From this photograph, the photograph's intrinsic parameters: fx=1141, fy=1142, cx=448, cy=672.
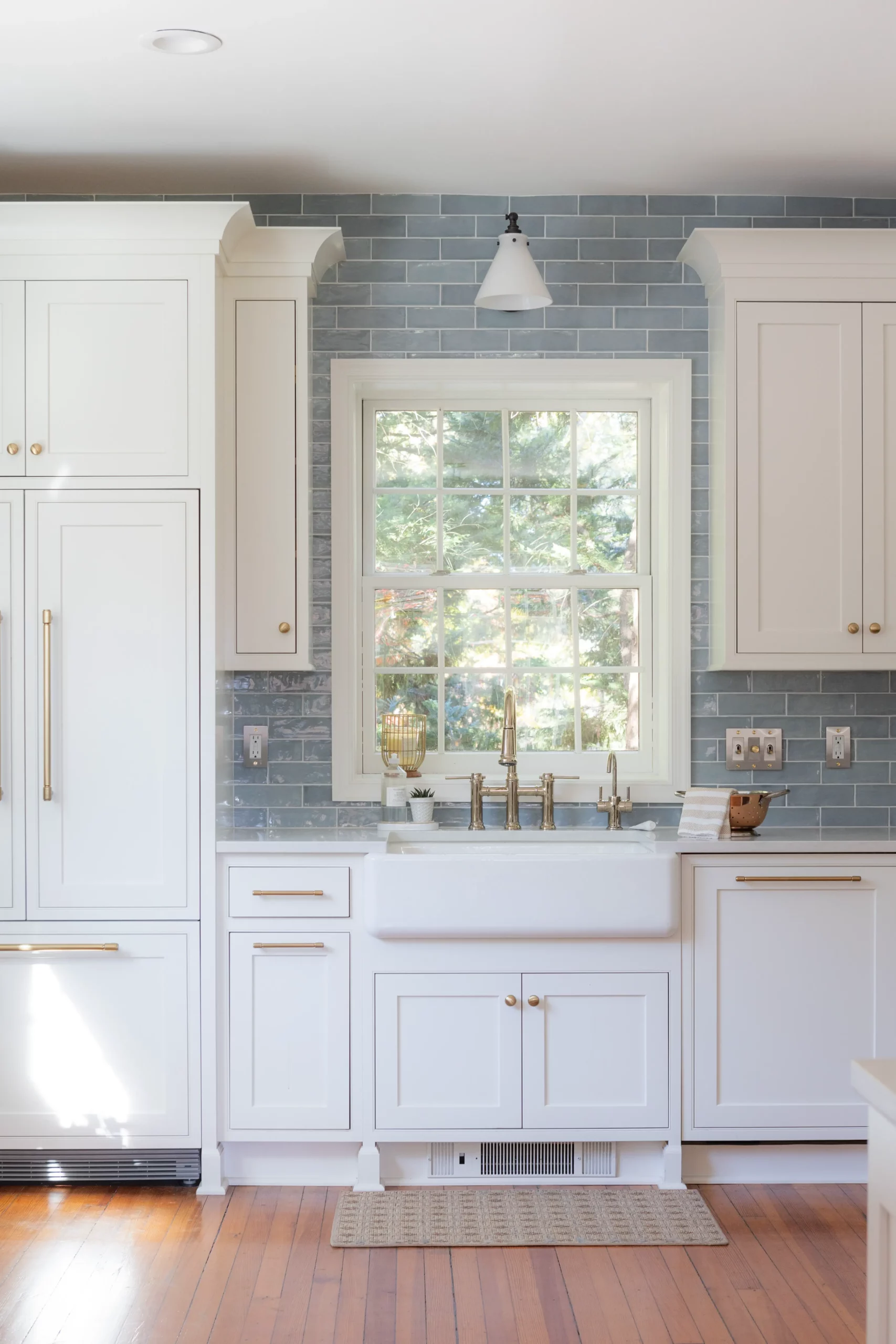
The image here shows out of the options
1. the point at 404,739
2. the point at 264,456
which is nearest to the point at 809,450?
the point at 404,739

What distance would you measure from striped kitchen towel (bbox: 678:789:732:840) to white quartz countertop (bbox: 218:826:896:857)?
0.11 feet

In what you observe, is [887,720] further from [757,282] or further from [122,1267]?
[122,1267]

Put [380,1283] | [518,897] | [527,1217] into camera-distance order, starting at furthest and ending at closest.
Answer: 1. [518,897]
2. [527,1217]
3. [380,1283]

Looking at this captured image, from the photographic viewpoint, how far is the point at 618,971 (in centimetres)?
313

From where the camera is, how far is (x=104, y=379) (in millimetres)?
3156

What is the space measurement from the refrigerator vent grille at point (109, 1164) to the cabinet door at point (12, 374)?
6.20 ft

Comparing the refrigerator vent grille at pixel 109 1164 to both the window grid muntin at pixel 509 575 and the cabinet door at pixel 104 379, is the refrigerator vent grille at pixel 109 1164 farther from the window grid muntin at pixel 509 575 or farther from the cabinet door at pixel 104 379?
the cabinet door at pixel 104 379

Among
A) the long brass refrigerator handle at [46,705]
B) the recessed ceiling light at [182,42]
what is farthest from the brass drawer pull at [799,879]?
the recessed ceiling light at [182,42]

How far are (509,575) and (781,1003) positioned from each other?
1569 millimetres

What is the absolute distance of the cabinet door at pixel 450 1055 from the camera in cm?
311

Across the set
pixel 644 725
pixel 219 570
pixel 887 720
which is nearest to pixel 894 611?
pixel 887 720

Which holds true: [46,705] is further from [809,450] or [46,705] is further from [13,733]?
[809,450]

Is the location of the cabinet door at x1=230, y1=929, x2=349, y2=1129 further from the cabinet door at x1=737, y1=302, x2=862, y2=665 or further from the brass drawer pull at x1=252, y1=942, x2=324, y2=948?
the cabinet door at x1=737, y1=302, x2=862, y2=665

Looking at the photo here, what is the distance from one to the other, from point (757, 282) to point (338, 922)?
7.35 feet
